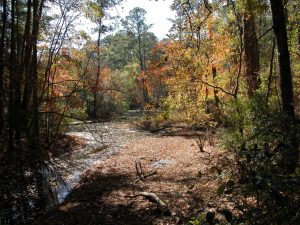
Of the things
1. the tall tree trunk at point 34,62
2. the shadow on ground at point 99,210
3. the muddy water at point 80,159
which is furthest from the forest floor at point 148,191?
the tall tree trunk at point 34,62

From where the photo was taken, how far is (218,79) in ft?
50.2

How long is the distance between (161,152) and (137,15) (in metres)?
40.2

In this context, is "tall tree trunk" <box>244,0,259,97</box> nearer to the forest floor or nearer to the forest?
the forest

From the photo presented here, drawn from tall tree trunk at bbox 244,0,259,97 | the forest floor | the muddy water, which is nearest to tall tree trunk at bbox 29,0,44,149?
the muddy water

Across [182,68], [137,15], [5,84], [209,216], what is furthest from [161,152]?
[137,15]

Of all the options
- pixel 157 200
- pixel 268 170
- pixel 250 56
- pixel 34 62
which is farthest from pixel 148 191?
pixel 34 62

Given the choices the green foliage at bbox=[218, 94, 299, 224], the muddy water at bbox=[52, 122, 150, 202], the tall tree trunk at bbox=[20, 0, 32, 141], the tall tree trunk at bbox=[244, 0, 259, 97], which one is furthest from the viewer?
the tall tree trunk at bbox=[20, 0, 32, 141]

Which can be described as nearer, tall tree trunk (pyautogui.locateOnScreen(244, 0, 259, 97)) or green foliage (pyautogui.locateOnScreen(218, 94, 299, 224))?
green foliage (pyautogui.locateOnScreen(218, 94, 299, 224))

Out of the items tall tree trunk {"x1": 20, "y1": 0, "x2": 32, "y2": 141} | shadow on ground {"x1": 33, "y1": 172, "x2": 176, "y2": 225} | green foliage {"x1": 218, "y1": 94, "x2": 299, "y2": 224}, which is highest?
tall tree trunk {"x1": 20, "y1": 0, "x2": 32, "y2": 141}

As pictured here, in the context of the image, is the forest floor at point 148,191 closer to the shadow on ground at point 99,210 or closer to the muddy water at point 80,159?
the shadow on ground at point 99,210

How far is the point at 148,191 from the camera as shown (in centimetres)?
815

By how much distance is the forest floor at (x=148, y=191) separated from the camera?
643cm

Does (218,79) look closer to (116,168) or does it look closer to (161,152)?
(161,152)

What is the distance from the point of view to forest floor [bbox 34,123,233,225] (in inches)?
253
